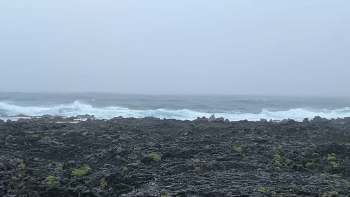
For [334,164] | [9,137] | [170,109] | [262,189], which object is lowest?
[170,109]

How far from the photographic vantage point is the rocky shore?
809 cm

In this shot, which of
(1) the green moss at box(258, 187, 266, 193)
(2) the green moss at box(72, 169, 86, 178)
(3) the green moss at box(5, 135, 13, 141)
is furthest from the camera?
(3) the green moss at box(5, 135, 13, 141)

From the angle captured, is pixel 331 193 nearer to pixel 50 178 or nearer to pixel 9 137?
pixel 50 178

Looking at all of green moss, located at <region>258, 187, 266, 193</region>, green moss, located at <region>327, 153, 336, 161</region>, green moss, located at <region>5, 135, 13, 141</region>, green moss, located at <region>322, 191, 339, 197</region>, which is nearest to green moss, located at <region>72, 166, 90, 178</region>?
green moss, located at <region>258, 187, 266, 193</region>

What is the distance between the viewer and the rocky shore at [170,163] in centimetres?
809

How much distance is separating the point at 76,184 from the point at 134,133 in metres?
8.44

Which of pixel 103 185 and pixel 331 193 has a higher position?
pixel 331 193

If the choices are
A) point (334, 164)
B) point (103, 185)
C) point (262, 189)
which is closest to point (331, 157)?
point (334, 164)

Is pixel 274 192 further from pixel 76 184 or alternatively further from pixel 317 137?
pixel 317 137

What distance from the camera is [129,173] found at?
375 inches

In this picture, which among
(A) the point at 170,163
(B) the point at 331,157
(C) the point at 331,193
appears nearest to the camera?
(C) the point at 331,193

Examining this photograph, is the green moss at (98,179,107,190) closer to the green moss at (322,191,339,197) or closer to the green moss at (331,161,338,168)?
the green moss at (322,191,339,197)

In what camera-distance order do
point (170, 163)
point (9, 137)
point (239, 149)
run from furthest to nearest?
point (9, 137)
point (239, 149)
point (170, 163)

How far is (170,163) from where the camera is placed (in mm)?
10828
